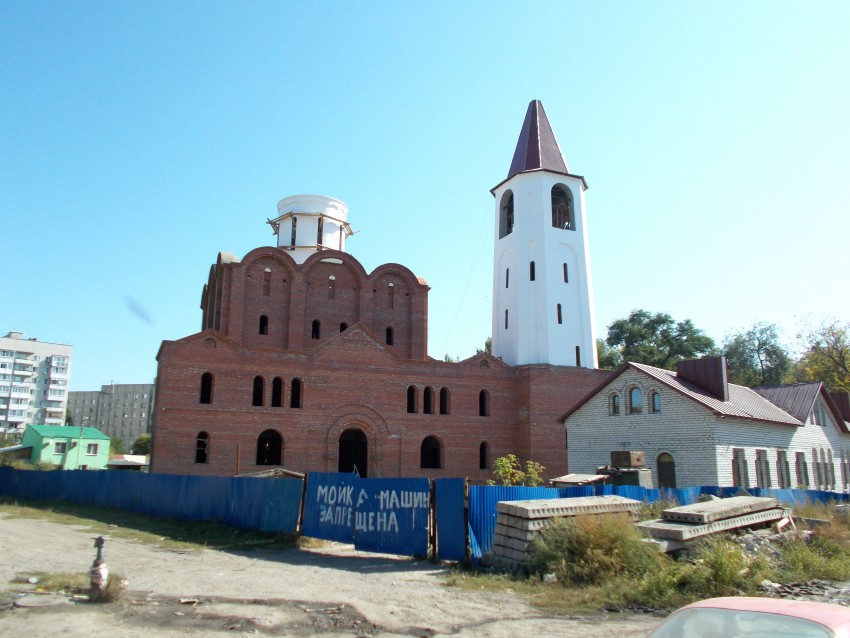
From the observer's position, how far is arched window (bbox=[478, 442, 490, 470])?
2964 centimetres

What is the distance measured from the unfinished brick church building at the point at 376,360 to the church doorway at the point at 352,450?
0.06 m

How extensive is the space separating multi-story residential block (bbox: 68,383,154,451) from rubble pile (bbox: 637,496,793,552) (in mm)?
98127

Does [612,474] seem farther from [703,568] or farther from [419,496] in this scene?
[703,568]

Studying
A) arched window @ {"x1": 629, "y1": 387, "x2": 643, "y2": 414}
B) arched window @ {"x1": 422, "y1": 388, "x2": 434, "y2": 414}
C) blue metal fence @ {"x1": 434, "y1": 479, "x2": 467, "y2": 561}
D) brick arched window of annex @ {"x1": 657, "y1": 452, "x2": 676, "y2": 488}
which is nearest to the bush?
blue metal fence @ {"x1": 434, "y1": 479, "x2": 467, "y2": 561}

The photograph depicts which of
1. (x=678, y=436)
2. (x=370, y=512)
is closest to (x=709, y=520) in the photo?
(x=370, y=512)

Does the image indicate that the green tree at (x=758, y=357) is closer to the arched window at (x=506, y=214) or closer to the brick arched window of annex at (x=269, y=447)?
the arched window at (x=506, y=214)

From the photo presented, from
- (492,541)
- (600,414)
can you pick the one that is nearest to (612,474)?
(600,414)

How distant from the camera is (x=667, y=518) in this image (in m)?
11.1

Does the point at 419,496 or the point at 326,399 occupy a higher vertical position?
the point at 326,399

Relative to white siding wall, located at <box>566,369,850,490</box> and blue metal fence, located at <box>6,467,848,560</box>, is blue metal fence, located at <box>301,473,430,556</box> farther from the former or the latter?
white siding wall, located at <box>566,369,850,490</box>

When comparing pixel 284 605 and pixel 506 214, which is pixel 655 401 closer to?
pixel 506 214

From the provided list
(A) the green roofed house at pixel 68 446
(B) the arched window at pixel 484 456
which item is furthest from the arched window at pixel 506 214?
(A) the green roofed house at pixel 68 446

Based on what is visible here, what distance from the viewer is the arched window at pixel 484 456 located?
29641mm

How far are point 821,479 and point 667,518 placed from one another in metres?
17.7
